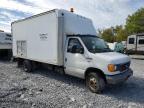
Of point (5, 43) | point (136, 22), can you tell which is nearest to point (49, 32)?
point (5, 43)

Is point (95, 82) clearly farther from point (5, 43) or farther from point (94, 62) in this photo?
point (5, 43)

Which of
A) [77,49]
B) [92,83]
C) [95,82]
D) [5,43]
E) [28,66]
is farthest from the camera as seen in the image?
[5,43]

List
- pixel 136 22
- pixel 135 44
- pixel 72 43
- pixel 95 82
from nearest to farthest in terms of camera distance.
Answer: pixel 95 82 < pixel 72 43 < pixel 135 44 < pixel 136 22

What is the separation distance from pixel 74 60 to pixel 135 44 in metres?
16.7

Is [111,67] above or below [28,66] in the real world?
above

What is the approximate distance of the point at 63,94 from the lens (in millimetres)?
6703

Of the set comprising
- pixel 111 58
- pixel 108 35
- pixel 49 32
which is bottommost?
pixel 111 58

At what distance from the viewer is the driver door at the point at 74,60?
7272 millimetres

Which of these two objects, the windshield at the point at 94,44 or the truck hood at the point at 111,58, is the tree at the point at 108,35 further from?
the truck hood at the point at 111,58

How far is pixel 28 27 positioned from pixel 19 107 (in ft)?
18.7

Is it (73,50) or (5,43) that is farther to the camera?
(5,43)

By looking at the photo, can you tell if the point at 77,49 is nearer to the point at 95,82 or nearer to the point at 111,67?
the point at 95,82

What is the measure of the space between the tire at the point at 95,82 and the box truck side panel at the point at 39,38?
1.63 metres

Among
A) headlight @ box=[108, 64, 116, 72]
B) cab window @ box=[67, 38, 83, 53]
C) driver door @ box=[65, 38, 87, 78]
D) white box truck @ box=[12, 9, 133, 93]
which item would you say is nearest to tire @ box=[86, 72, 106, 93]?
white box truck @ box=[12, 9, 133, 93]
